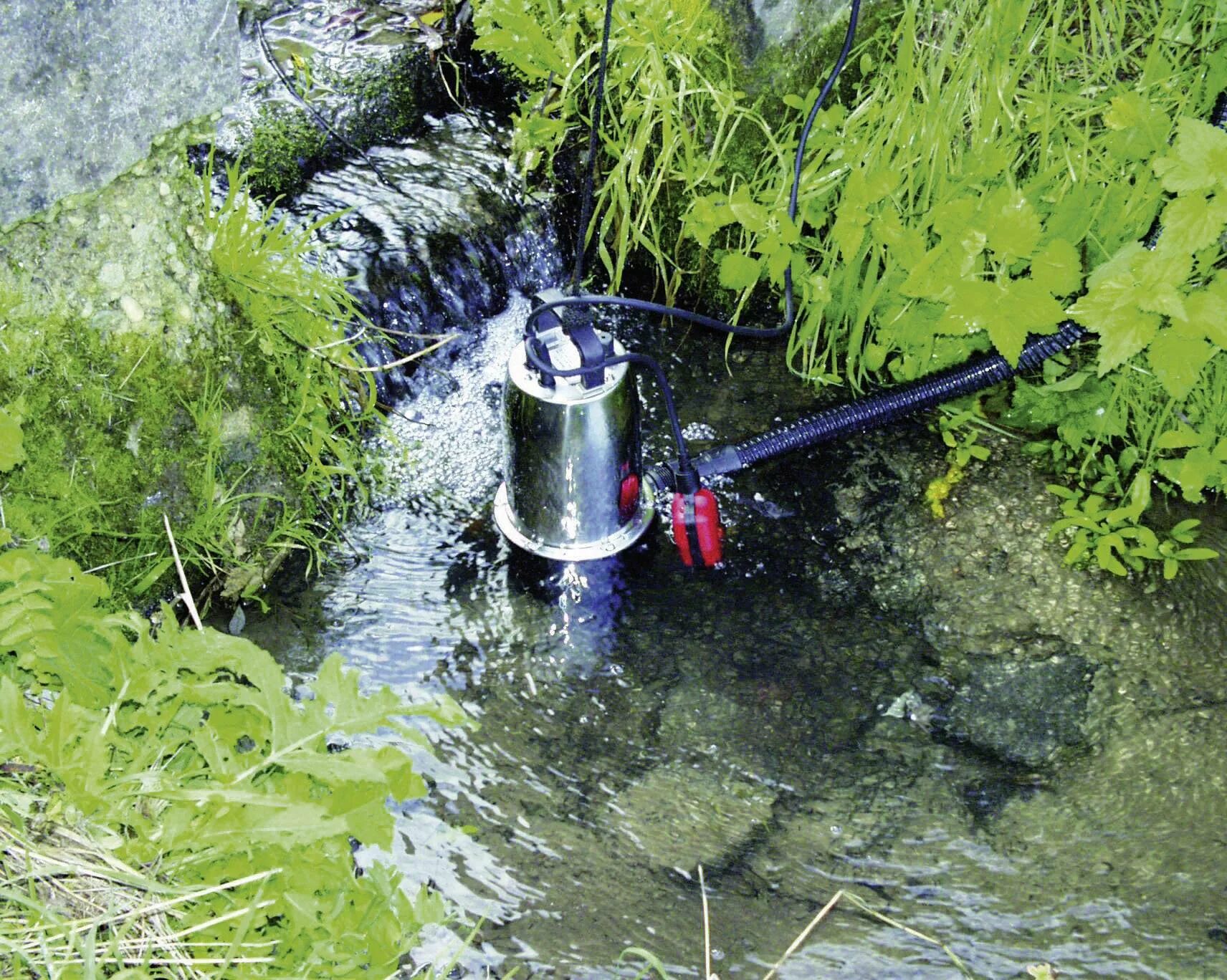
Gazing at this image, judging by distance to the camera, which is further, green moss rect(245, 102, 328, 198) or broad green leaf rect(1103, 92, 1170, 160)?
green moss rect(245, 102, 328, 198)

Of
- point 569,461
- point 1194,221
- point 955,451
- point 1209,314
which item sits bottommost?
point 955,451

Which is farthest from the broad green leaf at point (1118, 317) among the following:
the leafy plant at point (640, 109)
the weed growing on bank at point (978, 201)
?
the leafy plant at point (640, 109)

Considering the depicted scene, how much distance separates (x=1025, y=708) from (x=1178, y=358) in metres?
0.93

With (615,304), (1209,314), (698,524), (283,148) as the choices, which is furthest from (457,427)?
(1209,314)

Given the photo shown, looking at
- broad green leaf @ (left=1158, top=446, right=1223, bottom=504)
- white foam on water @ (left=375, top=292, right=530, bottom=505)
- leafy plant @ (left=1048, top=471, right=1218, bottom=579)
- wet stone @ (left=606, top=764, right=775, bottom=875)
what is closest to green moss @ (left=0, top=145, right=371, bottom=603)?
white foam on water @ (left=375, top=292, right=530, bottom=505)

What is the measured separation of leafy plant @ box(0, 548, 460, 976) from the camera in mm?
1631

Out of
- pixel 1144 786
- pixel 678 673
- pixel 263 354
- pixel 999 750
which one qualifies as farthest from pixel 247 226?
pixel 1144 786

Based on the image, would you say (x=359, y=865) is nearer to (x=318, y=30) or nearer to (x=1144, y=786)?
(x=1144, y=786)

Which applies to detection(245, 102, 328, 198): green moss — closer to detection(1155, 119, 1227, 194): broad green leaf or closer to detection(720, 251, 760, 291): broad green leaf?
detection(720, 251, 760, 291): broad green leaf

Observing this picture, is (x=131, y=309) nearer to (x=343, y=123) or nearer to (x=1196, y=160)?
(x=343, y=123)

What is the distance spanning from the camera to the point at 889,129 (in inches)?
117

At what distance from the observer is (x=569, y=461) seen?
8.24 ft

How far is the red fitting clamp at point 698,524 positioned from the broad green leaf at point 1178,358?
1148 millimetres

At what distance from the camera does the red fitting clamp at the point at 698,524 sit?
254 cm
